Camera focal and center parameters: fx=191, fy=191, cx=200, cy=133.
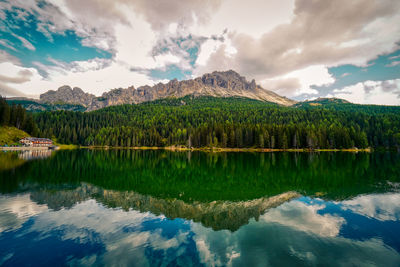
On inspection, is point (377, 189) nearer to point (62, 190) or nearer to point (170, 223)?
point (170, 223)

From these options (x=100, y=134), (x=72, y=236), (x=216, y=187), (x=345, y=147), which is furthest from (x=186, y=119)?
(x=72, y=236)

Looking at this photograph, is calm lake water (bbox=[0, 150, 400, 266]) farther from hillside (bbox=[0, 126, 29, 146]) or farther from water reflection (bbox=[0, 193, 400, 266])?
hillside (bbox=[0, 126, 29, 146])

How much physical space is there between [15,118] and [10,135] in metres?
13.7

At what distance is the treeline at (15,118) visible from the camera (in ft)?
333

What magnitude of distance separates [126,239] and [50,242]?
14.8 feet

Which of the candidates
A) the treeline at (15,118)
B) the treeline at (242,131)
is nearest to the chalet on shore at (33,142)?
the treeline at (15,118)

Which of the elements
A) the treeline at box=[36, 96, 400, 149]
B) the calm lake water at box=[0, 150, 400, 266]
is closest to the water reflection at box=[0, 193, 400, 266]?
the calm lake water at box=[0, 150, 400, 266]

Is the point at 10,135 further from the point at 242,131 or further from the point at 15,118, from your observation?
the point at 242,131

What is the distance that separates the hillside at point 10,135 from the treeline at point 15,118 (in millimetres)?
3936

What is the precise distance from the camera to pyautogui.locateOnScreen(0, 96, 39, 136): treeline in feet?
333

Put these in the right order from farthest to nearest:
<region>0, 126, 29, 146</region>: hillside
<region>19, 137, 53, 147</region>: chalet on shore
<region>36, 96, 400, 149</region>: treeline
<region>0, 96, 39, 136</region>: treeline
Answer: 1. <region>36, 96, 400, 149</region>: treeline
2. <region>19, 137, 53, 147</region>: chalet on shore
3. <region>0, 96, 39, 136</region>: treeline
4. <region>0, 126, 29, 146</region>: hillside

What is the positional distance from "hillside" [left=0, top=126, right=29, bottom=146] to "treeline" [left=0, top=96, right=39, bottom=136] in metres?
3.94

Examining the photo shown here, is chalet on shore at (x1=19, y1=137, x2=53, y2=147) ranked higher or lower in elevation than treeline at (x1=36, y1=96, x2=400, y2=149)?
lower

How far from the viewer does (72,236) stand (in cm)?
1273
